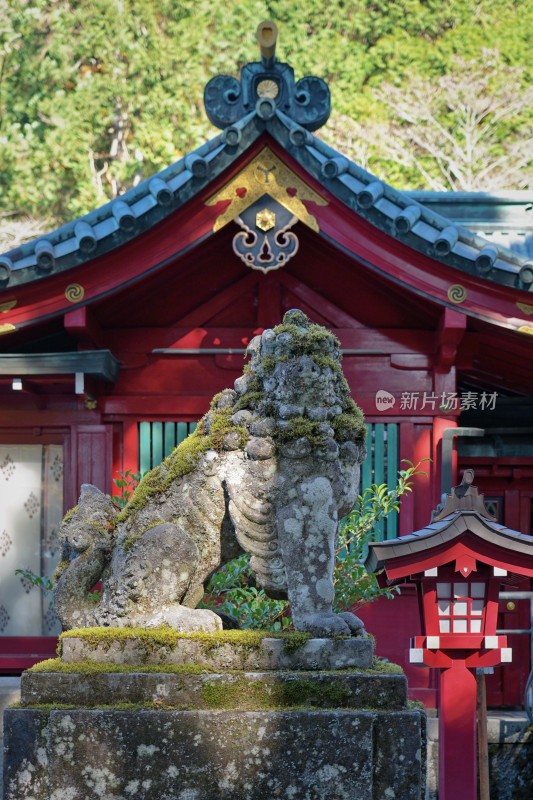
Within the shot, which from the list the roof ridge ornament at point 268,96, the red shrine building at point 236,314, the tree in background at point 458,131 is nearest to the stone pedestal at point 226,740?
the red shrine building at point 236,314

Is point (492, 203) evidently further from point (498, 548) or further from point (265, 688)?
point (265, 688)

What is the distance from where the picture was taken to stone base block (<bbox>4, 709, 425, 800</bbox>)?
420 cm

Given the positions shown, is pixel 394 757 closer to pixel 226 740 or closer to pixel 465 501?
pixel 226 740

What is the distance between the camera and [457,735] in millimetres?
6020

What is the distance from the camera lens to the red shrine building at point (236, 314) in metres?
7.48

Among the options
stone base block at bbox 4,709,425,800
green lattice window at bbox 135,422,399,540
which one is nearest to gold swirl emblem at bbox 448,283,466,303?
green lattice window at bbox 135,422,399,540

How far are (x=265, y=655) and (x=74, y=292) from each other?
13.3 ft

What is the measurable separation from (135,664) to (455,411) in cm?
450

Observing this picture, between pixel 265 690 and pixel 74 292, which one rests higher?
pixel 74 292

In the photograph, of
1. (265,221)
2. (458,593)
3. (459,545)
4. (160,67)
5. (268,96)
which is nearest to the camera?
(459,545)

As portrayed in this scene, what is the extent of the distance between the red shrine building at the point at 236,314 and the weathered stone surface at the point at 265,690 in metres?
3.35

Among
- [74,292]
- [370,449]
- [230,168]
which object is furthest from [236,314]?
[370,449]

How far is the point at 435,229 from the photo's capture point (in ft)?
25.3

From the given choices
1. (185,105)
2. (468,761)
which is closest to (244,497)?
(468,761)
